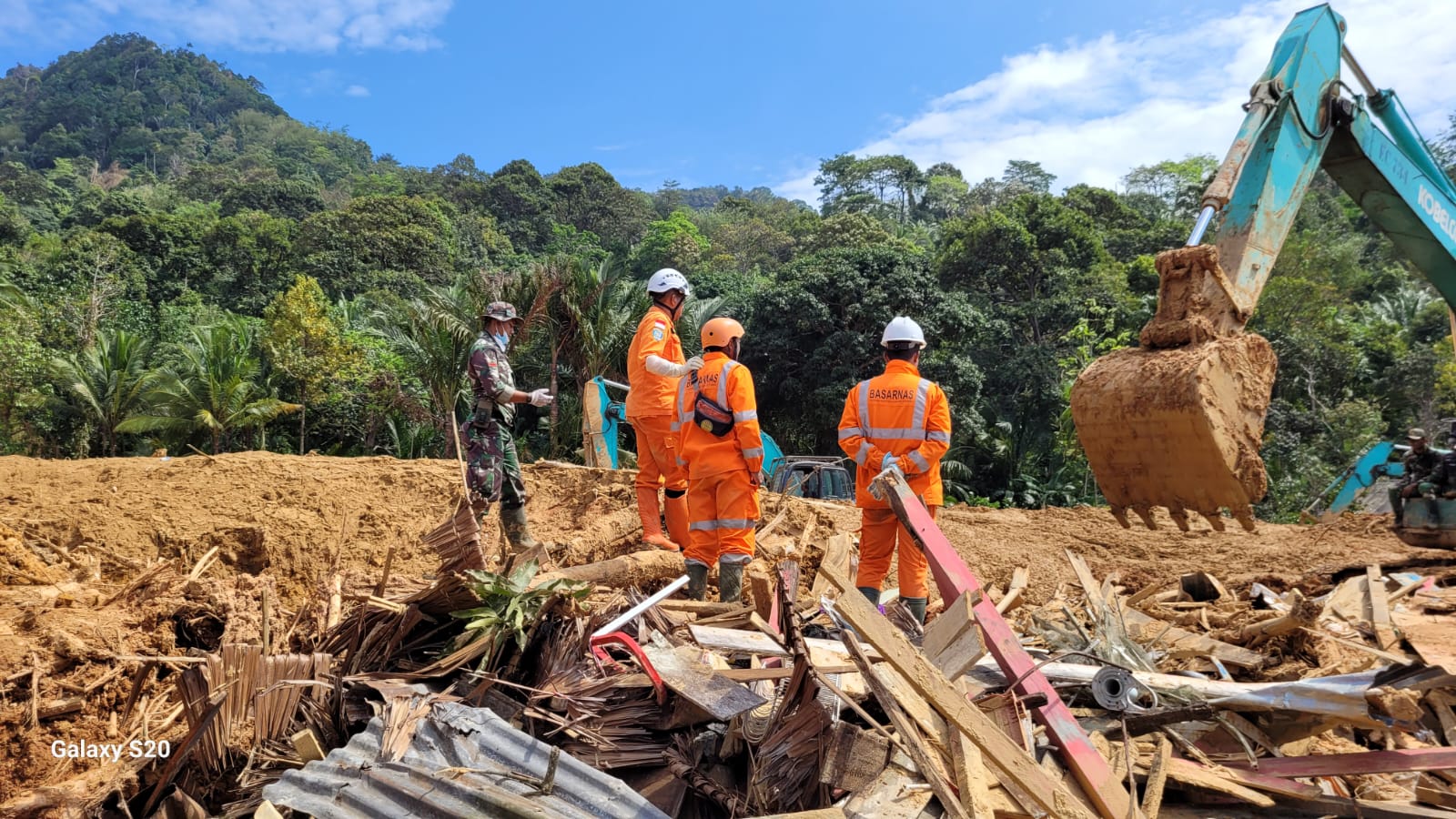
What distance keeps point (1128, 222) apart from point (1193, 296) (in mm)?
30057

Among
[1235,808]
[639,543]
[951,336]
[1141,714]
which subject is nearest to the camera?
[1235,808]

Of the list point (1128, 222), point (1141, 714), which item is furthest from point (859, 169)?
point (1141, 714)

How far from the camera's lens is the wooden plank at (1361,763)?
10.1 feet

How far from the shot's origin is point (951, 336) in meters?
21.5

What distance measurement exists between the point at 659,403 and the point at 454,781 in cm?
410

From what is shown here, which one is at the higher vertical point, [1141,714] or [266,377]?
[266,377]

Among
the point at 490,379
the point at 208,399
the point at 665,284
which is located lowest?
the point at 208,399

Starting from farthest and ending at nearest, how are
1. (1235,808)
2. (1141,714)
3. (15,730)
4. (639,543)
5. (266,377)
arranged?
1. (266,377)
2. (639,543)
3. (15,730)
4. (1141,714)
5. (1235,808)

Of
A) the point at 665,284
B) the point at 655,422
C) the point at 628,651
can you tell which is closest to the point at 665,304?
the point at 665,284

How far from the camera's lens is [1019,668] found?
3105mm

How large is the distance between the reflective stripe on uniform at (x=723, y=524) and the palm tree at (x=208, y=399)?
1559 cm

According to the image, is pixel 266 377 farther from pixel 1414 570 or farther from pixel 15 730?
pixel 1414 570

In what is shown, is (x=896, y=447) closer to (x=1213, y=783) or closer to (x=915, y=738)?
(x=1213, y=783)

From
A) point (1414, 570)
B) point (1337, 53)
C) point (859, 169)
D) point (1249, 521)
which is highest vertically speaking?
point (859, 169)
